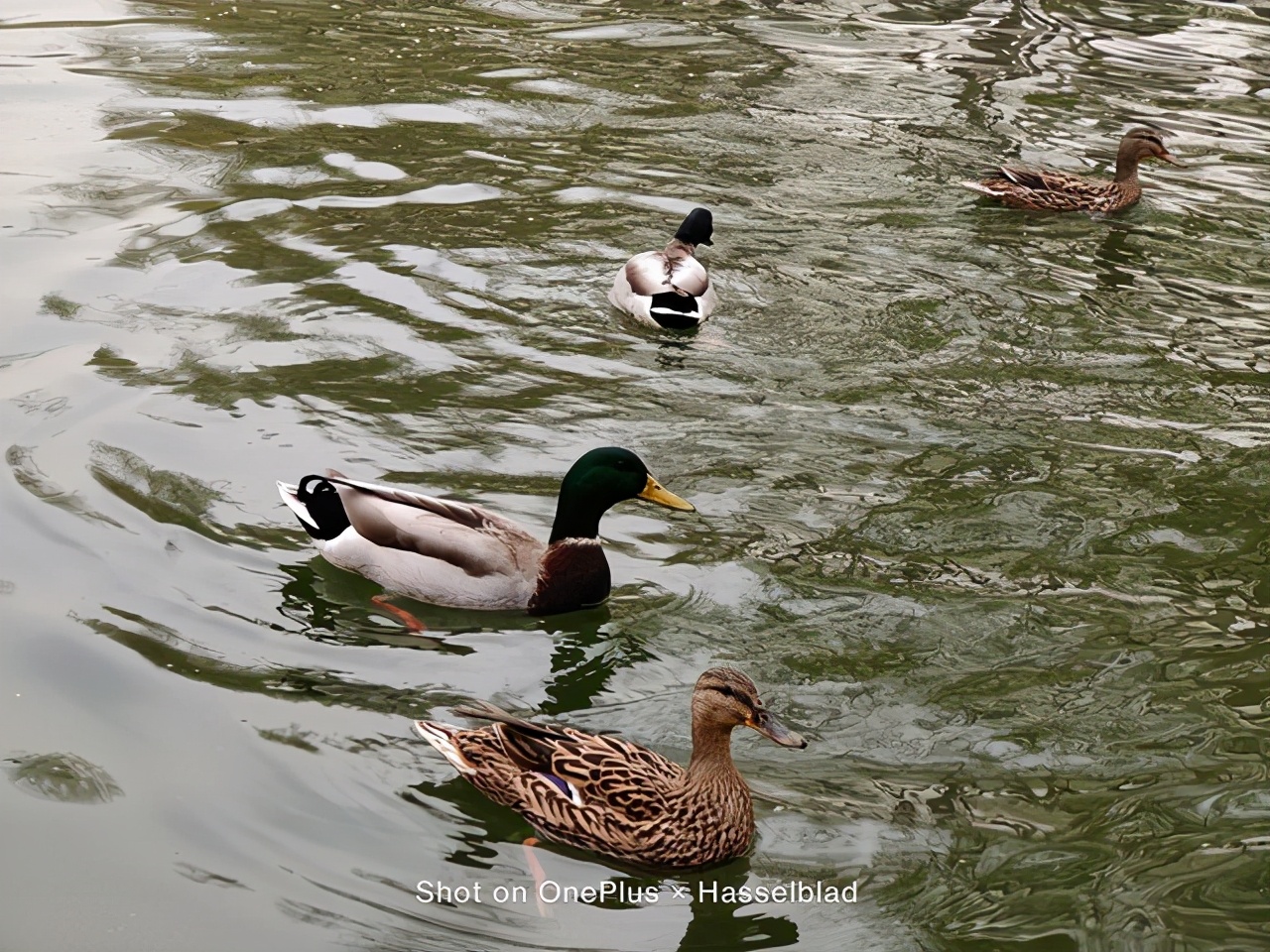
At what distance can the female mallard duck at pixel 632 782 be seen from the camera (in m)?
5.05

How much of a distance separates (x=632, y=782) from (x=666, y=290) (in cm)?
476

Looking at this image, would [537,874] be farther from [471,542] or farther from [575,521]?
[575,521]

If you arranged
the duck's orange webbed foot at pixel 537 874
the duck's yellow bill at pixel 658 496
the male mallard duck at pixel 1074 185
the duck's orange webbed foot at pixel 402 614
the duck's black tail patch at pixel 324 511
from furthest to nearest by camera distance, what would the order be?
1. the male mallard duck at pixel 1074 185
2. the duck's yellow bill at pixel 658 496
3. the duck's black tail patch at pixel 324 511
4. the duck's orange webbed foot at pixel 402 614
5. the duck's orange webbed foot at pixel 537 874

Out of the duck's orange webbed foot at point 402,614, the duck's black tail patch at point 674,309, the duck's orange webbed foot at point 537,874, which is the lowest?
the duck's orange webbed foot at point 402,614

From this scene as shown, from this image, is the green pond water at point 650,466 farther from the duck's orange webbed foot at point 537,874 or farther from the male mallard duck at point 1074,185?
the male mallard duck at point 1074,185

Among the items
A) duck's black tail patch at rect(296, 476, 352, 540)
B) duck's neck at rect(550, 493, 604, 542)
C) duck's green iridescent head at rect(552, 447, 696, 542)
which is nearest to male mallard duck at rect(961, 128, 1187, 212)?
duck's green iridescent head at rect(552, 447, 696, 542)

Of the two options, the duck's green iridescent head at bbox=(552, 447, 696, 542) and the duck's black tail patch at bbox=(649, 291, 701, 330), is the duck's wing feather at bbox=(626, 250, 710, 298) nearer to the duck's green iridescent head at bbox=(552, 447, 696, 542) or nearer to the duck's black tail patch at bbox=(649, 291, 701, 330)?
the duck's black tail patch at bbox=(649, 291, 701, 330)

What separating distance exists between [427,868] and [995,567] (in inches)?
122

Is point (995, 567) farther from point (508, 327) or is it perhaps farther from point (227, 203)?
point (227, 203)

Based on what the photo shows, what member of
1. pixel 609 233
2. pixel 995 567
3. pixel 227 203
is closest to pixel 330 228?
pixel 227 203

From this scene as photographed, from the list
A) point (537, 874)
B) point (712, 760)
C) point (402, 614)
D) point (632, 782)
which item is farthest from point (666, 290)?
point (537, 874)

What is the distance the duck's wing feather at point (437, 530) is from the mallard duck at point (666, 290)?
118 inches

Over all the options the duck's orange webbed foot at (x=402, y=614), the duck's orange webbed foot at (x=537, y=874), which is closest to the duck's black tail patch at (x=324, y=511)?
the duck's orange webbed foot at (x=402, y=614)

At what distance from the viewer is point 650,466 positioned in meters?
7.89
